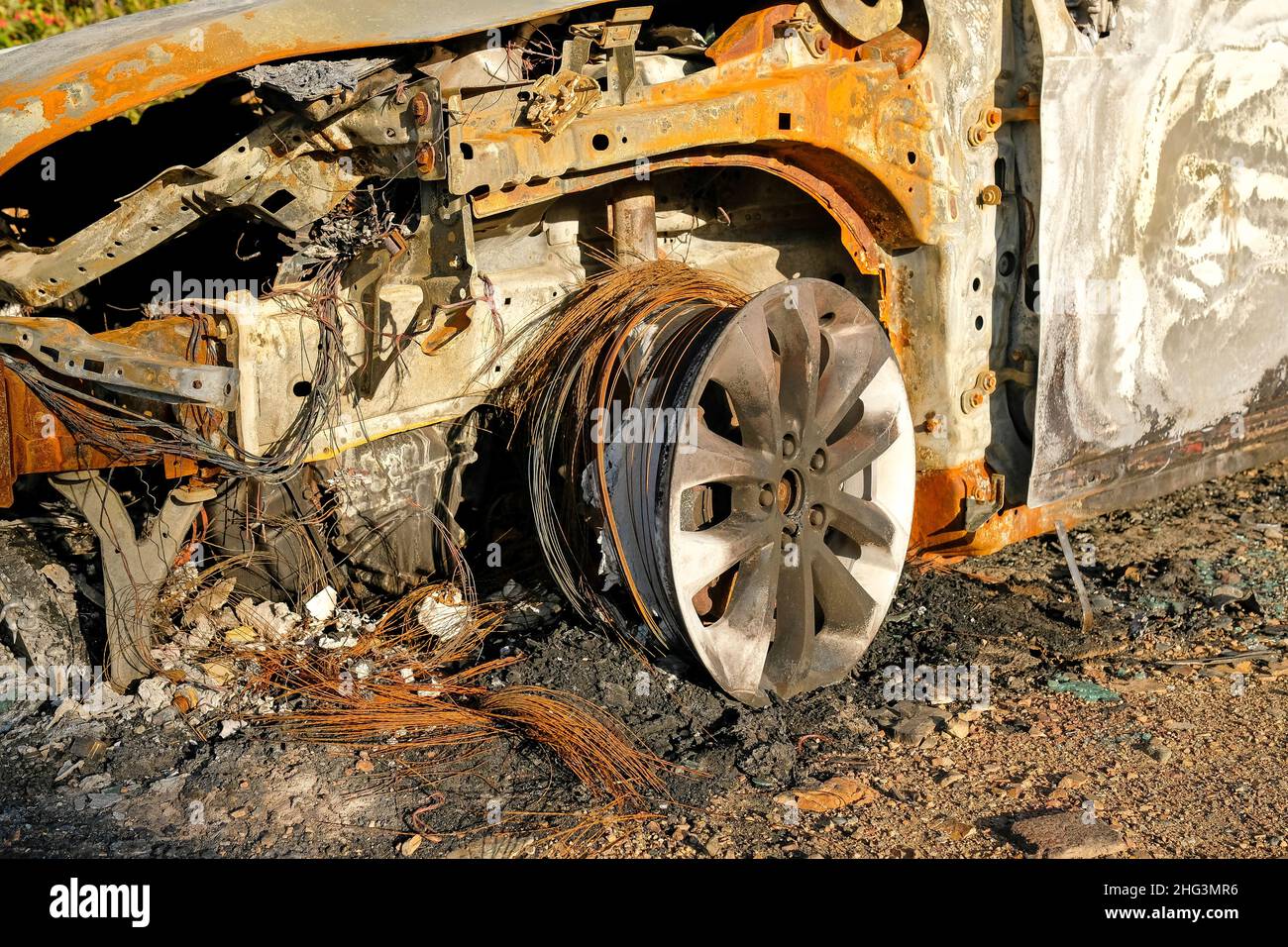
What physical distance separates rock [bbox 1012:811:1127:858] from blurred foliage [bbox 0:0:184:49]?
7942 millimetres

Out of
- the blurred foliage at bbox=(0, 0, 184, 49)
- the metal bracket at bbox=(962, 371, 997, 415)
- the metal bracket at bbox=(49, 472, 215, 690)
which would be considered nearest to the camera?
the metal bracket at bbox=(49, 472, 215, 690)

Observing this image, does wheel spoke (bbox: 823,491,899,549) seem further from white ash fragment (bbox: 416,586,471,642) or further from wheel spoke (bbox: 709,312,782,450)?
white ash fragment (bbox: 416,586,471,642)

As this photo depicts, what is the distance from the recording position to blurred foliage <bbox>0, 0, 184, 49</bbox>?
8.96 meters

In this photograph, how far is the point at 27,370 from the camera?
3426mm

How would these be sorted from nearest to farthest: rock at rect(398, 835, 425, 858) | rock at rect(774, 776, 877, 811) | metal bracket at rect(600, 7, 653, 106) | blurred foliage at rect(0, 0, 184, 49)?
rock at rect(398, 835, 425, 858), rock at rect(774, 776, 877, 811), metal bracket at rect(600, 7, 653, 106), blurred foliage at rect(0, 0, 184, 49)

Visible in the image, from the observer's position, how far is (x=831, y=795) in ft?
11.8

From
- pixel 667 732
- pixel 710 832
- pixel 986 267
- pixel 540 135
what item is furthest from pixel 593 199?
pixel 710 832

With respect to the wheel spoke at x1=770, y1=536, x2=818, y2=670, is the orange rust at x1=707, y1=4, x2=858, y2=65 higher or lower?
higher

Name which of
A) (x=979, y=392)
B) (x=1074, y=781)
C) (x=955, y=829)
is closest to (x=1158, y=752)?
(x=1074, y=781)

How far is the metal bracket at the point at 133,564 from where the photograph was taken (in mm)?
4004

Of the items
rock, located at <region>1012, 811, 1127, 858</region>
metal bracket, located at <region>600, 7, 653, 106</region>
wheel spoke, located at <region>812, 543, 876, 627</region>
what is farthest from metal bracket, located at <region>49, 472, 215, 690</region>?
rock, located at <region>1012, 811, 1127, 858</region>

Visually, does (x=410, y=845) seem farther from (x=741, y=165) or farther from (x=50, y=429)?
(x=741, y=165)

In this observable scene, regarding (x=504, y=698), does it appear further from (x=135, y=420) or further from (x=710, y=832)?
(x=135, y=420)

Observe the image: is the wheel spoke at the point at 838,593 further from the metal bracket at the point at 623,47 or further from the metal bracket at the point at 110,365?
the metal bracket at the point at 110,365
